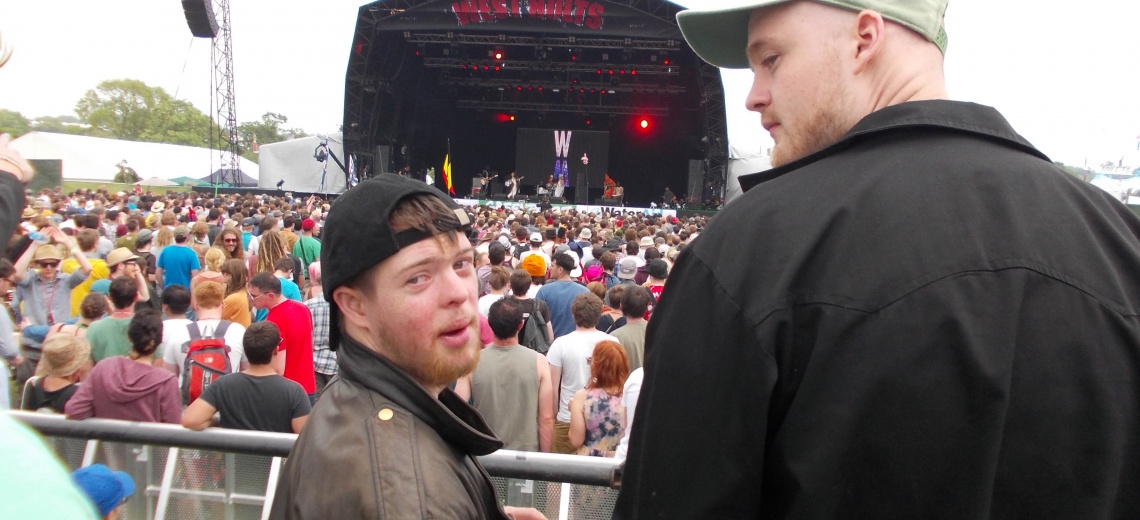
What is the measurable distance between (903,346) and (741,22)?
66cm

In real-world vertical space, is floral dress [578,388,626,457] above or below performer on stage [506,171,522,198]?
below

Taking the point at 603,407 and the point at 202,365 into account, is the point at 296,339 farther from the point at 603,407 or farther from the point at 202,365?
the point at 603,407

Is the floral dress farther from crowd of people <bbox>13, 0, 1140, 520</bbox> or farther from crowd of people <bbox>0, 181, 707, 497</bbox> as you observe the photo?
crowd of people <bbox>13, 0, 1140, 520</bbox>

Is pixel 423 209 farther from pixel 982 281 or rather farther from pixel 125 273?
pixel 125 273

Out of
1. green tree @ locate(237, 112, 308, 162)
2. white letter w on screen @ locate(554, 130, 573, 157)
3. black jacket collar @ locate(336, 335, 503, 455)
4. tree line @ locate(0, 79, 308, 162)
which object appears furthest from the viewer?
green tree @ locate(237, 112, 308, 162)

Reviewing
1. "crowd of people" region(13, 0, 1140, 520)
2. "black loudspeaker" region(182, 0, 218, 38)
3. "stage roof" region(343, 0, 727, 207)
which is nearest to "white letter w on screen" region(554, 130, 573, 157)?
"stage roof" region(343, 0, 727, 207)

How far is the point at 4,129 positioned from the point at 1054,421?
139 centimetres

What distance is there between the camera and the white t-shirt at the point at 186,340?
439 centimetres

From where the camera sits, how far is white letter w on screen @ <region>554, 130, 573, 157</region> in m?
26.0

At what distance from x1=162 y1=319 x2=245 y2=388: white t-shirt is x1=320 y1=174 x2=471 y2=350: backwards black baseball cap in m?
3.31

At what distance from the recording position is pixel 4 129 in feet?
3.26

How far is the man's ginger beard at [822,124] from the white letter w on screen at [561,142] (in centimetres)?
2508

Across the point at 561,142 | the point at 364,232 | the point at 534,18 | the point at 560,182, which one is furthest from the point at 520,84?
the point at 364,232

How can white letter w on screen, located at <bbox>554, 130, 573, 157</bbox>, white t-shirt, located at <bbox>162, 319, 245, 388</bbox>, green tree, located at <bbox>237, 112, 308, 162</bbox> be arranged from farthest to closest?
green tree, located at <bbox>237, 112, 308, 162</bbox>, white letter w on screen, located at <bbox>554, 130, 573, 157</bbox>, white t-shirt, located at <bbox>162, 319, 245, 388</bbox>
